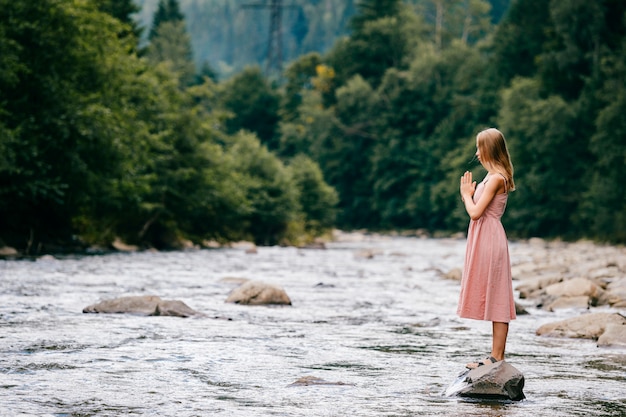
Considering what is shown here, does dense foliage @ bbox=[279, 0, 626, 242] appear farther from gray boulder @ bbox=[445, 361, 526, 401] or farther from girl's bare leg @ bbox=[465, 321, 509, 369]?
gray boulder @ bbox=[445, 361, 526, 401]

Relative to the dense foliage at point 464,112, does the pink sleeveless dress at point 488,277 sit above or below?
below

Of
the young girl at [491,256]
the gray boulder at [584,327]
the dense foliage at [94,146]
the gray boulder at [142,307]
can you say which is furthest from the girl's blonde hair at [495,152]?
the dense foliage at [94,146]

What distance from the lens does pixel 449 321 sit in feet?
40.3

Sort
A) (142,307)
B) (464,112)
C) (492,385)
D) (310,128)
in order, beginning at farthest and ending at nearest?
(310,128) < (464,112) < (142,307) < (492,385)

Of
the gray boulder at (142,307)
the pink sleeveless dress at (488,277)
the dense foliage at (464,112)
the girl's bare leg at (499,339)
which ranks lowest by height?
the gray boulder at (142,307)

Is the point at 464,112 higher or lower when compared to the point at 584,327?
higher

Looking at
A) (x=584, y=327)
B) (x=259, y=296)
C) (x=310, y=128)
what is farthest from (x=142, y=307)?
(x=310, y=128)

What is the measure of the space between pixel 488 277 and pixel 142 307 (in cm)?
596

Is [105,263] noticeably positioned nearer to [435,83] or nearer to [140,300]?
[140,300]

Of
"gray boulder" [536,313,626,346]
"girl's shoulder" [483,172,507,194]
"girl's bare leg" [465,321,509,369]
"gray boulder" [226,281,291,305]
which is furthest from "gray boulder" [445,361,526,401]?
"gray boulder" [226,281,291,305]

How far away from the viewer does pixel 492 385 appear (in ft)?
22.2

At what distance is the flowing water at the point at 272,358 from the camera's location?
6.39 metres

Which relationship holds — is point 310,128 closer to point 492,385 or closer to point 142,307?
point 142,307

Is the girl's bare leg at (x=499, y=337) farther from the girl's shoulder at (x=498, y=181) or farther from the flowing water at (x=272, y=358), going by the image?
the girl's shoulder at (x=498, y=181)
